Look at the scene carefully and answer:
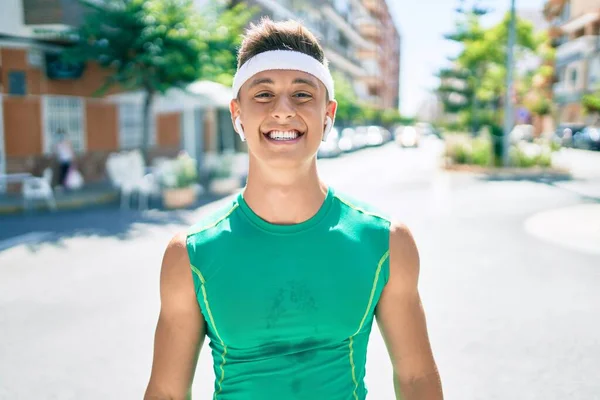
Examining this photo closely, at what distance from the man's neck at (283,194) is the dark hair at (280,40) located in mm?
333

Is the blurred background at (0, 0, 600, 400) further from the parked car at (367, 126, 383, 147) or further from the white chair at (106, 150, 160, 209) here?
the parked car at (367, 126, 383, 147)

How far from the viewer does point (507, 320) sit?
212 inches

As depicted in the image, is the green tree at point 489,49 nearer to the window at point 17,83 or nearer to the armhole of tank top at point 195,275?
the window at point 17,83

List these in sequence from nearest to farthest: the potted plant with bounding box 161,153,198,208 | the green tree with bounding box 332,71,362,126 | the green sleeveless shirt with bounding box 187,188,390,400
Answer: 1. the green sleeveless shirt with bounding box 187,188,390,400
2. the potted plant with bounding box 161,153,198,208
3. the green tree with bounding box 332,71,362,126

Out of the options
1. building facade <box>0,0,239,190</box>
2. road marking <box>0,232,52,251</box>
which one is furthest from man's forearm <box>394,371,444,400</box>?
building facade <box>0,0,239,190</box>

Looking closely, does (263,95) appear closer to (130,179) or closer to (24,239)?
(24,239)

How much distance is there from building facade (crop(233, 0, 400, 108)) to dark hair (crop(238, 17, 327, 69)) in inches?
729

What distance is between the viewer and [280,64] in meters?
1.74

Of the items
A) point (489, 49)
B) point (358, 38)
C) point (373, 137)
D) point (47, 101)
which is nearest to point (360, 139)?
point (373, 137)

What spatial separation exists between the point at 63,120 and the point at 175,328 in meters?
16.8

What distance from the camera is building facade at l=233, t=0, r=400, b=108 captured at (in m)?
41.5

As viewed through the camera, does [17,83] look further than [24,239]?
Yes

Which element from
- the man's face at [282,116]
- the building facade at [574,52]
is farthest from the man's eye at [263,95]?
the building facade at [574,52]

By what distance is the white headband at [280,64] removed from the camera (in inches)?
68.4
